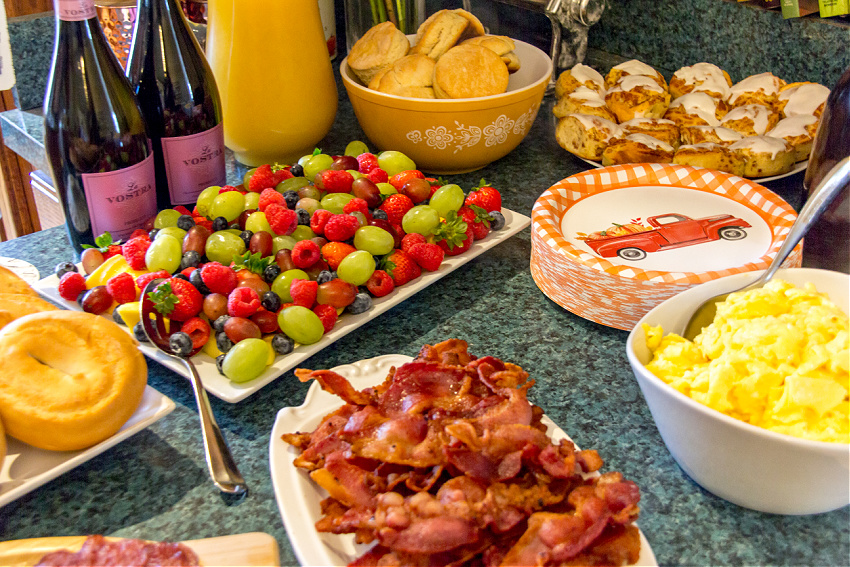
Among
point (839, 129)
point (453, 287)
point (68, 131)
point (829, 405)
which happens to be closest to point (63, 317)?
point (68, 131)

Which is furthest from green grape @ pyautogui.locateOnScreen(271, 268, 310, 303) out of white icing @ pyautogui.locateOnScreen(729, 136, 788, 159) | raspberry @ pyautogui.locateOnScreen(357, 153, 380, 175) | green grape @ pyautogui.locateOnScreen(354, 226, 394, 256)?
white icing @ pyautogui.locateOnScreen(729, 136, 788, 159)

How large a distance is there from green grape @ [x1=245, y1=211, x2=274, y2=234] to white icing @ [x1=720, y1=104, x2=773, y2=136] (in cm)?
96

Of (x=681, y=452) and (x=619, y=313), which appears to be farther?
(x=619, y=313)

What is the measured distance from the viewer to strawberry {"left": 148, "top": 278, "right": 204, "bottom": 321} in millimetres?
839

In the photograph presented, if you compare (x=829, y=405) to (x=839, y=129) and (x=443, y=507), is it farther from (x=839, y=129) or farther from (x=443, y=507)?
(x=839, y=129)

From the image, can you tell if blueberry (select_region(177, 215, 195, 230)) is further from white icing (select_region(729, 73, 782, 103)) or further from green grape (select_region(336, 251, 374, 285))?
white icing (select_region(729, 73, 782, 103))

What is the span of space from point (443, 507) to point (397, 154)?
2.58 ft

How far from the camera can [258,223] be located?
100 cm

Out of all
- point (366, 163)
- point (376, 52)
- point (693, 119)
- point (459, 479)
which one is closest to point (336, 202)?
point (366, 163)

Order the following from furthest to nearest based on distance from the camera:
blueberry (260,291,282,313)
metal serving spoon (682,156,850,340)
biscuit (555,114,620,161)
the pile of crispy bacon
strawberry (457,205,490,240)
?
biscuit (555,114,620,161) < strawberry (457,205,490,240) < blueberry (260,291,282,313) < metal serving spoon (682,156,850,340) < the pile of crispy bacon

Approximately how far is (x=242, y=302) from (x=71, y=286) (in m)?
0.26

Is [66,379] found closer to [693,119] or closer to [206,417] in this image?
[206,417]

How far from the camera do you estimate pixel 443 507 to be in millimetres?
565

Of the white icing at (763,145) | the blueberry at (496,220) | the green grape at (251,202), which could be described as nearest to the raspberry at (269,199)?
the green grape at (251,202)
